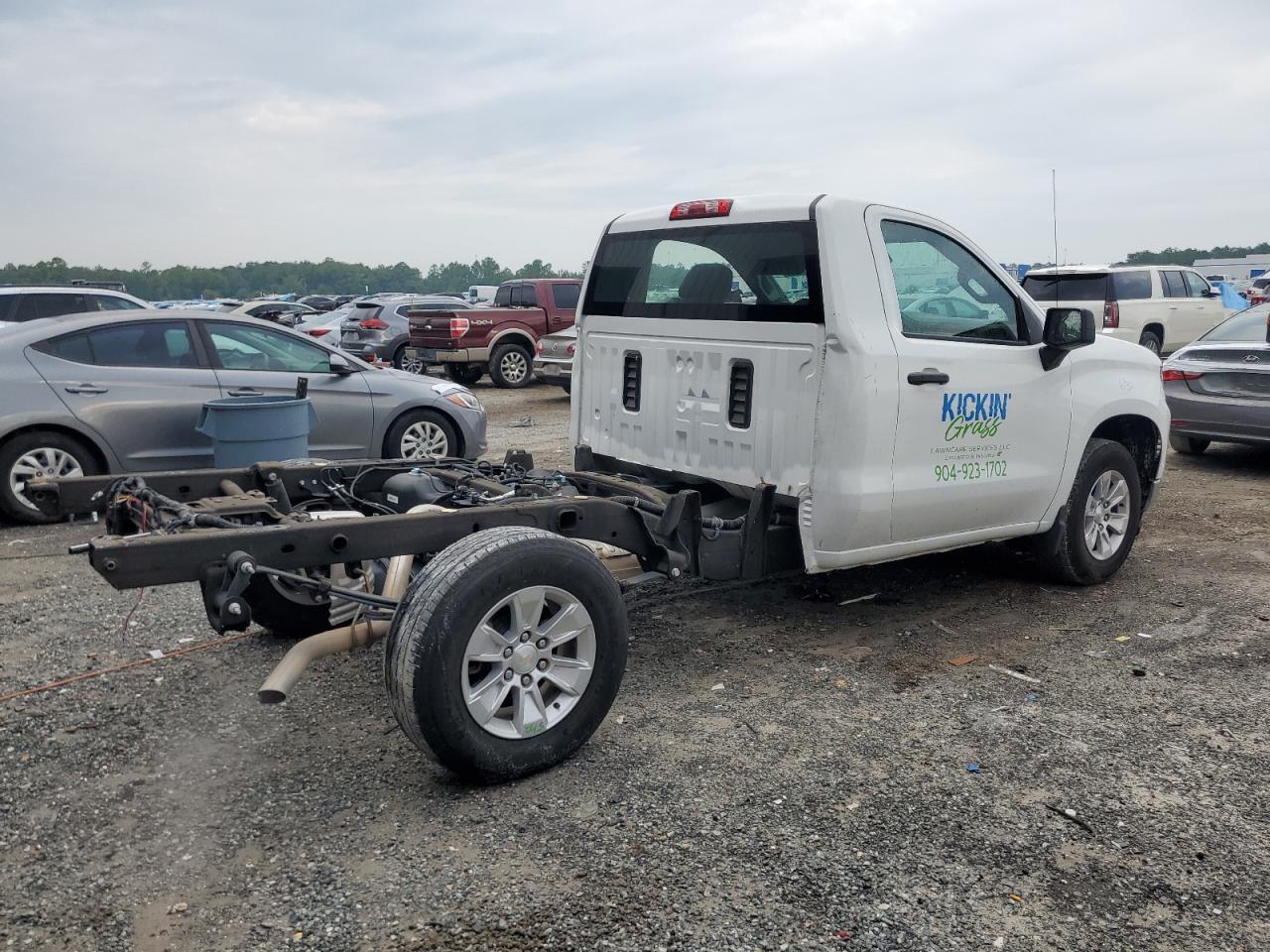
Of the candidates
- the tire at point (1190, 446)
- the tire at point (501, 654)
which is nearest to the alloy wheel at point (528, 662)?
the tire at point (501, 654)

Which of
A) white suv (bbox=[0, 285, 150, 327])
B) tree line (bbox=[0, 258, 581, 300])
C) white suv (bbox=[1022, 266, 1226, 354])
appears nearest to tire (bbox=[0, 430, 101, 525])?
white suv (bbox=[0, 285, 150, 327])

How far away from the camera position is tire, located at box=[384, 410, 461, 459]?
9367mm

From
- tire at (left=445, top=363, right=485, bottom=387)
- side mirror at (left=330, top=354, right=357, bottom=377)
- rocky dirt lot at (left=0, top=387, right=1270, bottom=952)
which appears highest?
side mirror at (left=330, top=354, right=357, bottom=377)

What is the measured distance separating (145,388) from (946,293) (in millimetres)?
5870

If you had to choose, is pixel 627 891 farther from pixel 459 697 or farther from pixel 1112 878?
pixel 1112 878

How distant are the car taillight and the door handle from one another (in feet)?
3.85

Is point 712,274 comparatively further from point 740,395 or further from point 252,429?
point 252,429

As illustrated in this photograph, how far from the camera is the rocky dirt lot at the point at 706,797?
297 centimetres

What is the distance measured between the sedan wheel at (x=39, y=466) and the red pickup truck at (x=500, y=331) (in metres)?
10.6

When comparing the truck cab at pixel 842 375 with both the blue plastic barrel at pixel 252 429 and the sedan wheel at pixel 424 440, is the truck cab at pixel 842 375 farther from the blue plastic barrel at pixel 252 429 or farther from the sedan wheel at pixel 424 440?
the sedan wheel at pixel 424 440

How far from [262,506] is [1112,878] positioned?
10.7 feet

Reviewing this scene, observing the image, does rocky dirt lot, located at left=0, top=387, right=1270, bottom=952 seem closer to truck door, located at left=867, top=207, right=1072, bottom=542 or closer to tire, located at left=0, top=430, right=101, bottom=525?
truck door, located at left=867, top=207, right=1072, bottom=542

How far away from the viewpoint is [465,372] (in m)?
19.3

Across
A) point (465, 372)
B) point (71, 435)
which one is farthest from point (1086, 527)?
point (465, 372)
